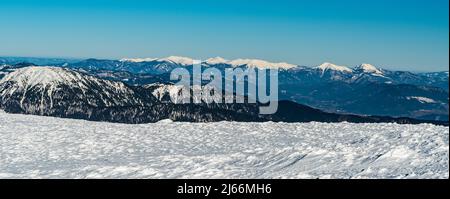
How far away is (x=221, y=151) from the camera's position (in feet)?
96.8

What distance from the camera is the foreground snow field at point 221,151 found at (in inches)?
813

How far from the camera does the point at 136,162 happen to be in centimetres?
2597

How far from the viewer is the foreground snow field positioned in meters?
20.6
